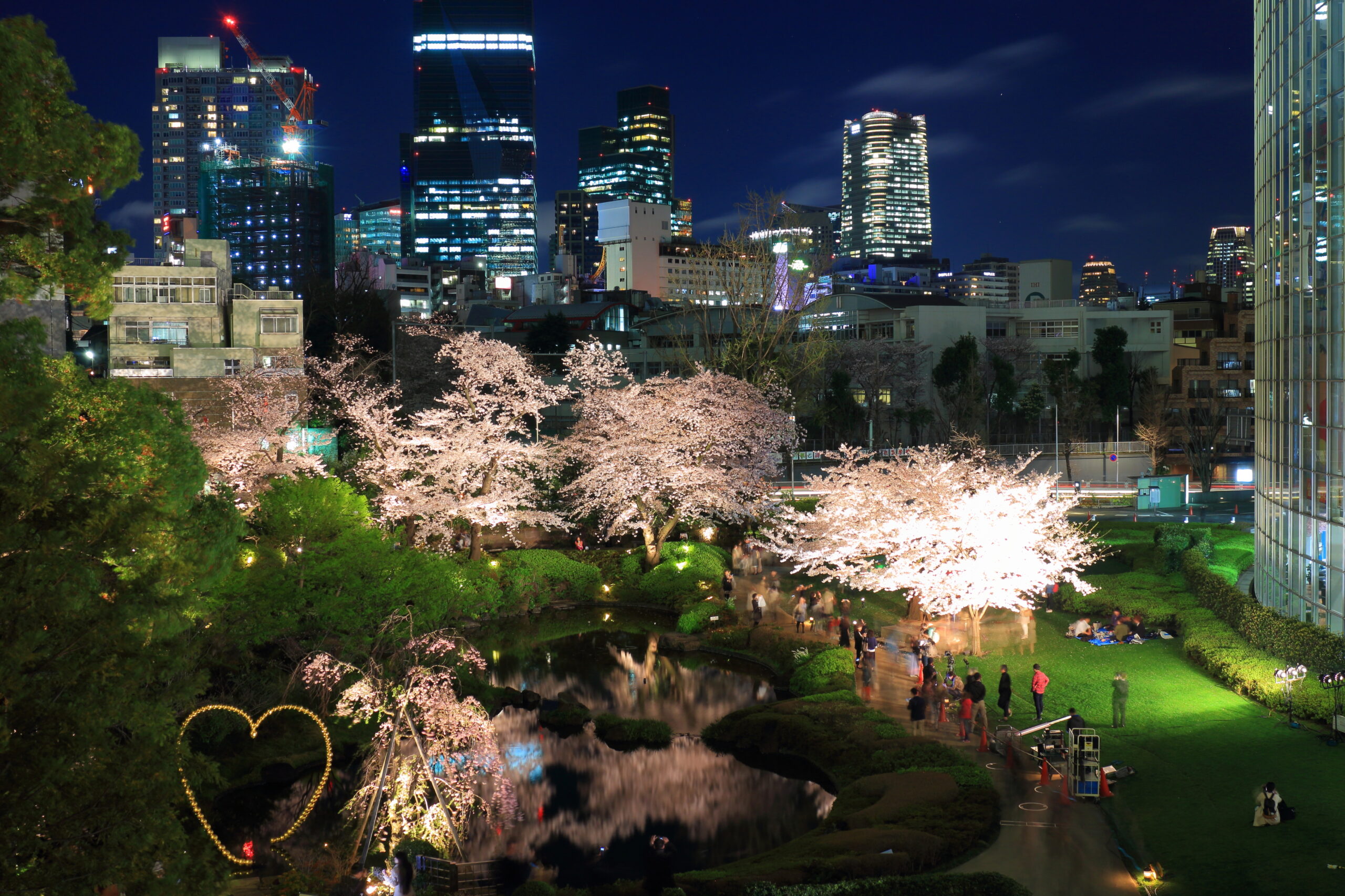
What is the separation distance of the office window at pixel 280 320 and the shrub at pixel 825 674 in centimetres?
3849

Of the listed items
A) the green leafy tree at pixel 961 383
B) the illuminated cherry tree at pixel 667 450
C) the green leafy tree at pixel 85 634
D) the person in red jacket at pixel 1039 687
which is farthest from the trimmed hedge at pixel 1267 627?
the green leafy tree at pixel 961 383

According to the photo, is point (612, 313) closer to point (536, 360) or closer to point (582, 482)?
point (536, 360)

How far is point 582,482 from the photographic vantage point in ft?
142

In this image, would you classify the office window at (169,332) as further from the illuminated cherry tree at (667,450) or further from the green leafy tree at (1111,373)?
the green leafy tree at (1111,373)

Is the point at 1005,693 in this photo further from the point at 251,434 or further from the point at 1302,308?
the point at 251,434

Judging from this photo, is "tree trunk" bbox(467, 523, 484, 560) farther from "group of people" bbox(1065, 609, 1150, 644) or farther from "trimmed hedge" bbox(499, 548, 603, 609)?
"group of people" bbox(1065, 609, 1150, 644)

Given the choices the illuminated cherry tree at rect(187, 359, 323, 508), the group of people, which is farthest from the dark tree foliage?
the group of people

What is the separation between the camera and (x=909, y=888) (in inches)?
605

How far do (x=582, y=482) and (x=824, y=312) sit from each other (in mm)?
53335

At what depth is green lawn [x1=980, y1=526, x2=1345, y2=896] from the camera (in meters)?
16.1

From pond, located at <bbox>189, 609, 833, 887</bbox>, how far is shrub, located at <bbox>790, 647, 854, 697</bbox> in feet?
4.41

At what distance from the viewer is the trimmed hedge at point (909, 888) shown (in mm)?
15227

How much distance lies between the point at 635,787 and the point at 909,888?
371 inches

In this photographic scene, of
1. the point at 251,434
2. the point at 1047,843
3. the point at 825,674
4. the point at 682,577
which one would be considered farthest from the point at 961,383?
the point at 1047,843
